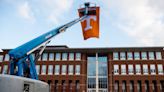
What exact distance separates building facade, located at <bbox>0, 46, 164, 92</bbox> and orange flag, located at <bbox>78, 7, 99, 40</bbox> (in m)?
33.8

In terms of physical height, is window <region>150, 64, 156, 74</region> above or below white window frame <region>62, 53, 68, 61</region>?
below

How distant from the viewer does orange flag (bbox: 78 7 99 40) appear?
20672 mm

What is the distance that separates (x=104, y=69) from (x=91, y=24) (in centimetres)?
3541

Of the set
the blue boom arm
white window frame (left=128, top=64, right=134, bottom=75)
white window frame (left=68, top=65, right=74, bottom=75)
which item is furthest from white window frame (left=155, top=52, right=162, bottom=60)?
the blue boom arm

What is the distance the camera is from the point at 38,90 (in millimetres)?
13711

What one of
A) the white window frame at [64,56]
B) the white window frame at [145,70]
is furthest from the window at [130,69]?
the white window frame at [64,56]

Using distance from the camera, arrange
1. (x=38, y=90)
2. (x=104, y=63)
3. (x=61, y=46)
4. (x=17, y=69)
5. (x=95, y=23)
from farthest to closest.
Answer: (x=61, y=46)
(x=104, y=63)
(x=95, y=23)
(x=17, y=69)
(x=38, y=90)

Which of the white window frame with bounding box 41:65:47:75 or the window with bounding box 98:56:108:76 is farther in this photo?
the white window frame with bounding box 41:65:47:75

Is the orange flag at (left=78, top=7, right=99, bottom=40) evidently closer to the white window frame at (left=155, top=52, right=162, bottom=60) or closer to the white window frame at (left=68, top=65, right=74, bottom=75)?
the white window frame at (left=68, top=65, right=74, bottom=75)

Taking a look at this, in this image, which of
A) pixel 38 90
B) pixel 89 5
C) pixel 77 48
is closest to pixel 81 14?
pixel 89 5

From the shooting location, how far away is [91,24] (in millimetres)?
20906

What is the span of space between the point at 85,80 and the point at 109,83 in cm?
557

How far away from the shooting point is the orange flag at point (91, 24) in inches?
814

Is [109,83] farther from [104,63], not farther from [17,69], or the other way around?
[17,69]
